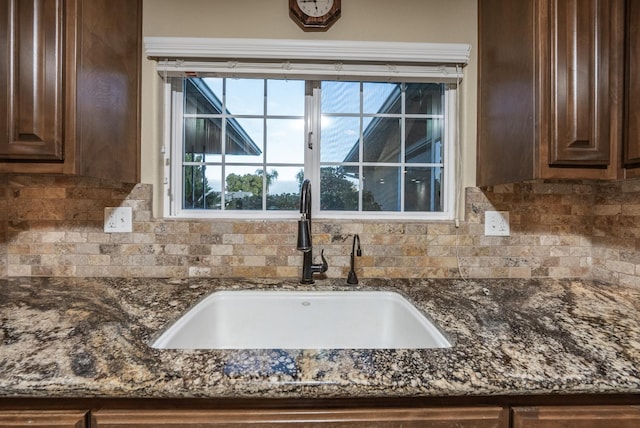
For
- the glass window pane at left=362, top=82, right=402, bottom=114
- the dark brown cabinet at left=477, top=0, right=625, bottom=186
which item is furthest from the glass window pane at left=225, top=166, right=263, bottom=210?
the dark brown cabinet at left=477, top=0, right=625, bottom=186

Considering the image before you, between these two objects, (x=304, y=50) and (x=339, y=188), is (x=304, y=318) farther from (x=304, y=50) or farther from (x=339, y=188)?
(x=304, y=50)

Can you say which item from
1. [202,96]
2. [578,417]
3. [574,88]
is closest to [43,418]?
[578,417]

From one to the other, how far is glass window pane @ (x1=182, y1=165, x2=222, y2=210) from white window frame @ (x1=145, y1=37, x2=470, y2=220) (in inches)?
1.4

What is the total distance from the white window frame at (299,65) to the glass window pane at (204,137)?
5cm

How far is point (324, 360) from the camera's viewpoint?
693mm

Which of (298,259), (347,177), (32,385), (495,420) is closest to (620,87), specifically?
(347,177)

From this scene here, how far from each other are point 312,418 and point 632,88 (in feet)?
4.59

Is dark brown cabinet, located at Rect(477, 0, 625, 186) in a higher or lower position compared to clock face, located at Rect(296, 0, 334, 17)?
lower

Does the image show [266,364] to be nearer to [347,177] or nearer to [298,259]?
[298,259]

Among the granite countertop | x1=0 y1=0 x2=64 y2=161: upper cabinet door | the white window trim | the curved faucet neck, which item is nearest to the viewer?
the granite countertop

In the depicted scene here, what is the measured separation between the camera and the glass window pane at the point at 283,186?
60.1 inches

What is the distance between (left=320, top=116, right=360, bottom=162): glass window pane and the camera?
1.52 metres

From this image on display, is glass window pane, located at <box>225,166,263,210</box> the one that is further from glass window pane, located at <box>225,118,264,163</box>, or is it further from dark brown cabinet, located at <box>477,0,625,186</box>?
dark brown cabinet, located at <box>477,0,625,186</box>

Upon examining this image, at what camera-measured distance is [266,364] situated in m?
0.67
